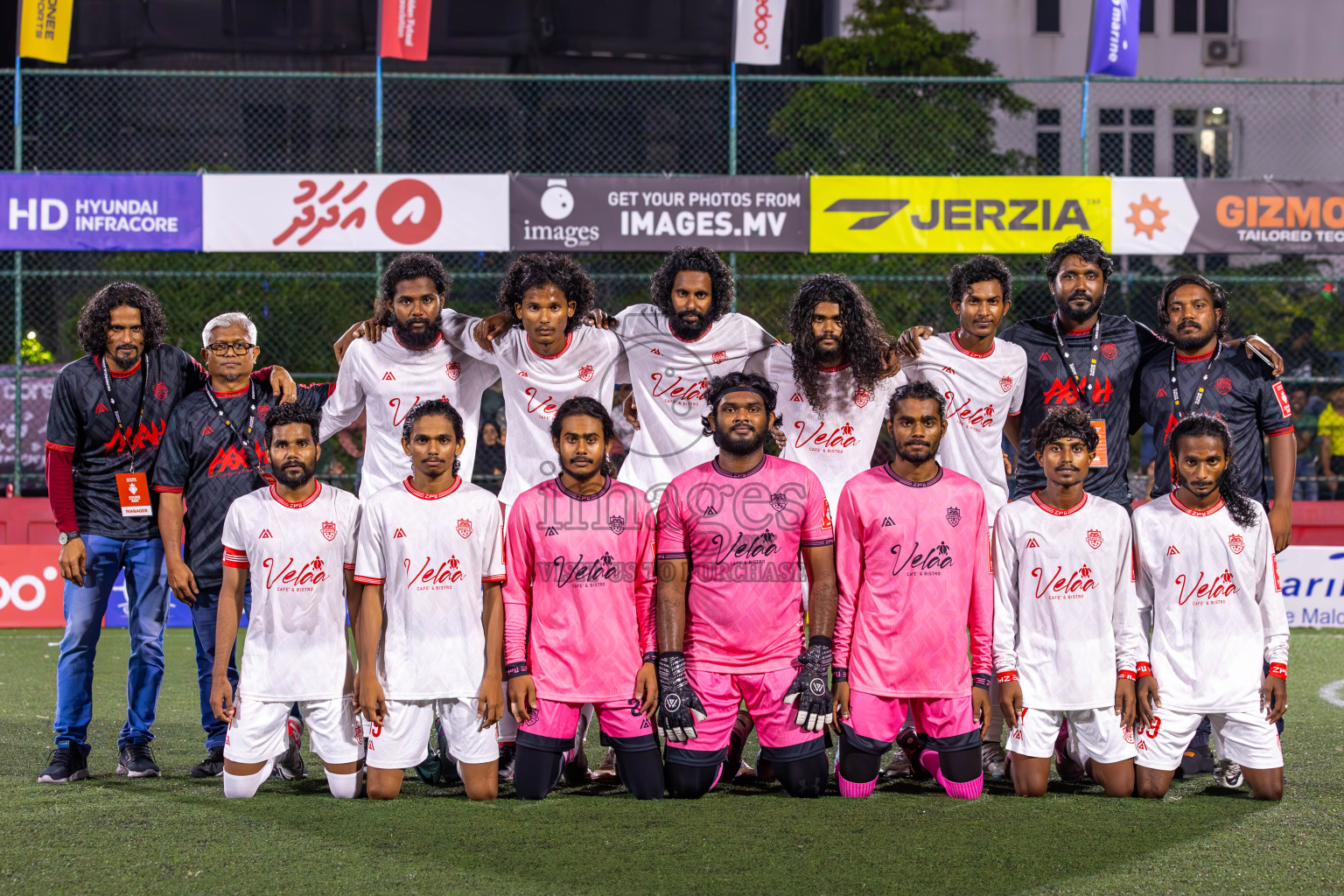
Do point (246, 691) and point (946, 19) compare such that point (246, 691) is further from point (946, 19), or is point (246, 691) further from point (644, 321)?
point (946, 19)

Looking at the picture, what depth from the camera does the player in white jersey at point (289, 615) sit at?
4.95 meters

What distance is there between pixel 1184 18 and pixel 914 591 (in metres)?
21.5

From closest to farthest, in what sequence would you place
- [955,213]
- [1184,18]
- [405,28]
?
[955,213] < [405,28] < [1184,18]

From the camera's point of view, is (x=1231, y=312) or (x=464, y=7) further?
(x=464, y=7)

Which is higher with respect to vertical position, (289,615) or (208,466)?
(208,466)

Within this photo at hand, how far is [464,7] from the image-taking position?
2158 cm

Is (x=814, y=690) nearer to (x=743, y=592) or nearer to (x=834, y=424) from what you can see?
(x=743, y=592)

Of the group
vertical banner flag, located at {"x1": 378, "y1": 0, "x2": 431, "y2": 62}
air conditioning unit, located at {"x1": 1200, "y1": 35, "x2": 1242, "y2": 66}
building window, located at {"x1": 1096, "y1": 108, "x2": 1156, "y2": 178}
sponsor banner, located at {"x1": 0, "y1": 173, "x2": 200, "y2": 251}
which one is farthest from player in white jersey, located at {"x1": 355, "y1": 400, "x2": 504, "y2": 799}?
air conditioning unit, located at {"x1": 1200, "y1": 35, "x2": 1242, "y2": 66}

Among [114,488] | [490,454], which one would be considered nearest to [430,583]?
[114,488]

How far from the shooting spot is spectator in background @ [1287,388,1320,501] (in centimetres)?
1248

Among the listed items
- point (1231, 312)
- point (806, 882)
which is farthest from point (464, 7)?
point (806, 882)

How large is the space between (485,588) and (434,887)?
1.49 m

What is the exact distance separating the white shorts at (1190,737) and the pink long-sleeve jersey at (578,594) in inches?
75.9

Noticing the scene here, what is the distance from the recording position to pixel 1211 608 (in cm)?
511
